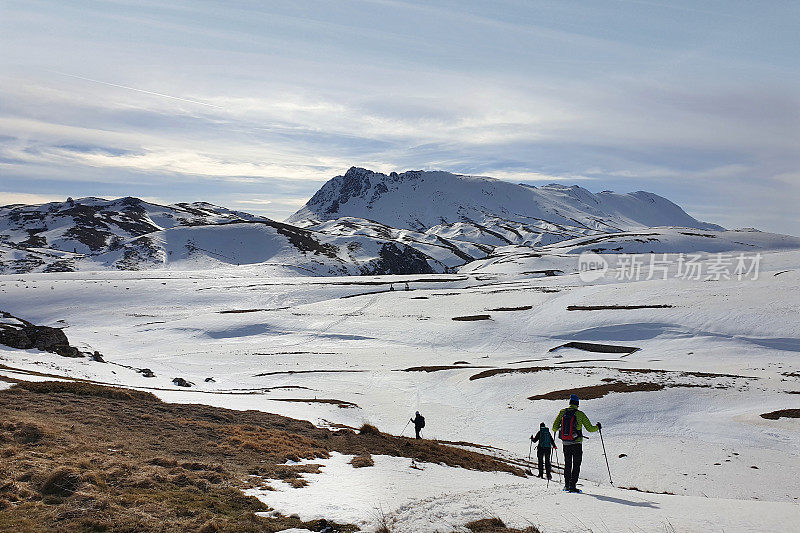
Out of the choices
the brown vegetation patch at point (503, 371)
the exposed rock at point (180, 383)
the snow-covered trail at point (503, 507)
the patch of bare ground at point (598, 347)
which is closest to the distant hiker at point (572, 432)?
the snow-covered trail at point (503, 507)

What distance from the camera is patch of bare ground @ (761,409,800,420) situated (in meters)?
27.7

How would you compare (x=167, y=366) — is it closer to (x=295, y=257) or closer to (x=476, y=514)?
(x=476, y=514)

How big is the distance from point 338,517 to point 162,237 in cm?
17983

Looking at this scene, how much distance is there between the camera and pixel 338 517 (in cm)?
1065

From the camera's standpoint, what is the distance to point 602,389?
34969 millimetres

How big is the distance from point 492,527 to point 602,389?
28.2 meters

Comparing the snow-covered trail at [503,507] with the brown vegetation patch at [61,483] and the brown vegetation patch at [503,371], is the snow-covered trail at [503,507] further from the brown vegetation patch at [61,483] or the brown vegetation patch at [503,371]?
the brown vegetation patch at [503,371]

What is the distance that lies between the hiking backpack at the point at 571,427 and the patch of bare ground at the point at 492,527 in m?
5.15

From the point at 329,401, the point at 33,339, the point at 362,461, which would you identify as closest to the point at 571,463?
the point at 362,461

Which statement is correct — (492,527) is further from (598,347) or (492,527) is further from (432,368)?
(598,347)

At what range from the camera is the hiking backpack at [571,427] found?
1477cm

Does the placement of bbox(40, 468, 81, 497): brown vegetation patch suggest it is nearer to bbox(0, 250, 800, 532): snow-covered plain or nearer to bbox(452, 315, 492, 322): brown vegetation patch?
bbox(0, 250, 800, 532): snow-covered plain

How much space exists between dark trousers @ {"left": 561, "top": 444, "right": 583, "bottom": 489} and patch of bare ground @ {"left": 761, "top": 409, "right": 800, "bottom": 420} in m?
21.0

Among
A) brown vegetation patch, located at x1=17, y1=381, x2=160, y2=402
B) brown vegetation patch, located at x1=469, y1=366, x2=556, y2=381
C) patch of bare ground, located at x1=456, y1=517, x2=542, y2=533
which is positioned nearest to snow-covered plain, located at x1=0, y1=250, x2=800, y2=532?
patch of bare ground, located at x1=456, y1=517, x2=542, y2=533
